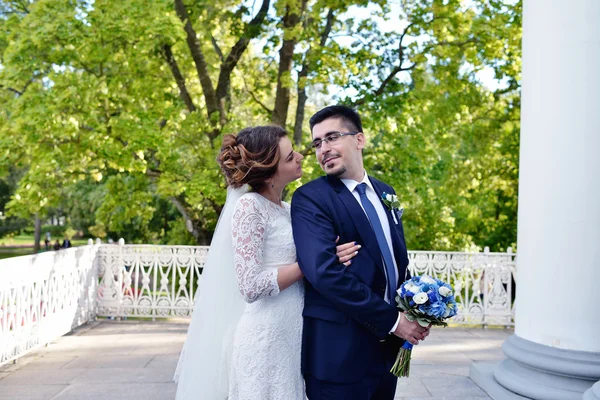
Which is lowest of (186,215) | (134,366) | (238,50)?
(134,366)

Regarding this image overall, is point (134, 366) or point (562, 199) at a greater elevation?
point (562, 199)

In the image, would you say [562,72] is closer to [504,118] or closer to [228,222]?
[228,222]

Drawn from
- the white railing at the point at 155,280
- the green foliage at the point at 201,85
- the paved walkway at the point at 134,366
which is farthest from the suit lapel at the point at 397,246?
the green foliage at the point at 201,85

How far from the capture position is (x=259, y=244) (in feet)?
9.34

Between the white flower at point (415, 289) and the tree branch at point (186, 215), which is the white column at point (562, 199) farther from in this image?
the tree branch at point (186, 215)

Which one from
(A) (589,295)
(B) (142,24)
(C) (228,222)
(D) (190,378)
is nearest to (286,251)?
(C) (228,222)

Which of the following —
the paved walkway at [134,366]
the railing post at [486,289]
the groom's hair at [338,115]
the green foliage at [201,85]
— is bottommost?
the paved walkway at [134,366]

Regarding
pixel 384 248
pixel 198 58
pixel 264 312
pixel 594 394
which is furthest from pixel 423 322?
pixel 198 58

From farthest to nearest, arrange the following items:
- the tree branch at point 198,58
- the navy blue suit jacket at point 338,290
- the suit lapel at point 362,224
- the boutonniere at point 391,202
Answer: the tree branch at point 198,58, the boutonniere at point 391,202, the suit lapel at point 362,224, the navy blue suit jacket at point 338,290

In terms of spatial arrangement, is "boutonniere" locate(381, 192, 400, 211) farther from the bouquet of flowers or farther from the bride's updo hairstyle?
the bride's updo hairstyle

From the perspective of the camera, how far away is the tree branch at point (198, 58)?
1241cm

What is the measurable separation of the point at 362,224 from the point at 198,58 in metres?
11.0

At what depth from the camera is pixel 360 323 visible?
2656 millimetres

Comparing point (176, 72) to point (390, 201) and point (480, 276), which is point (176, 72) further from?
point (390, 201)
